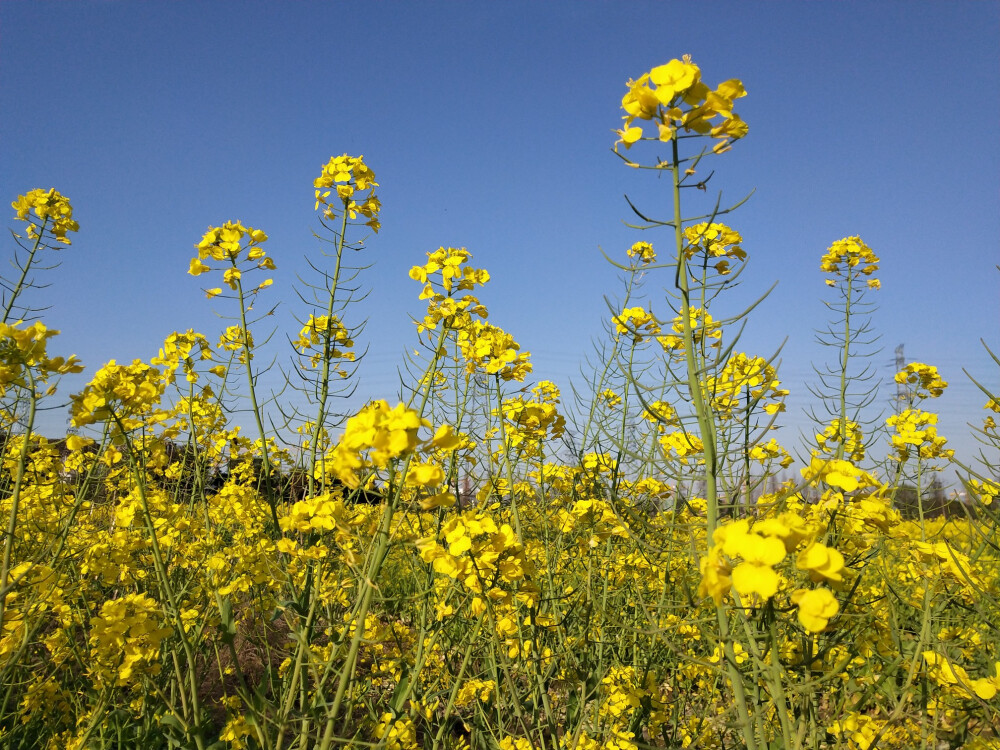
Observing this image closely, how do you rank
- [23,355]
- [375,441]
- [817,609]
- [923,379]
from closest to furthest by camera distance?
[817,609] → [375,441] → [23,355] → [923,379]

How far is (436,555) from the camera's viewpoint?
1656mm

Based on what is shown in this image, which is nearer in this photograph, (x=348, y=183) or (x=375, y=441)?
(x=375, y=441)

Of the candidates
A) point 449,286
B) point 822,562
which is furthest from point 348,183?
point 822,562

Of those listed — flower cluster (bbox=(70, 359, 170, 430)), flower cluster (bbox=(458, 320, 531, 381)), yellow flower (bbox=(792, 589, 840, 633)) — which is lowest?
yellow flower (bbox=(792, 589, 840, 633))

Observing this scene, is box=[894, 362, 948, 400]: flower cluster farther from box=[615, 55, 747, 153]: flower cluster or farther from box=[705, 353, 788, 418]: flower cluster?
box=[615, 55, 747, 153]: flower cluster

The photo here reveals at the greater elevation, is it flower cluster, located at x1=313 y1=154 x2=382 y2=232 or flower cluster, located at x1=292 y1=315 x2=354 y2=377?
flower cluster, located at x1=313 y1=154 x2=382 y2=232

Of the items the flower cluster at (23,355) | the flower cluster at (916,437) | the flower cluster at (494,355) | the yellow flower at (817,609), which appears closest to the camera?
the yellow flower at (817,609)

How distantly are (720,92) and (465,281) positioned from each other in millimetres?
1787

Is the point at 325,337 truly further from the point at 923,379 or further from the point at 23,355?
the point at 923,379

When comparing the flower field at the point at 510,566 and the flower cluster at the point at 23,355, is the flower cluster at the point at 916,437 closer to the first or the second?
the flower field at the point at 510,566

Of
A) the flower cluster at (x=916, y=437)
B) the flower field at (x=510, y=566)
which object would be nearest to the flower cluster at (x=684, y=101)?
the flower field at (x=510, y=566)

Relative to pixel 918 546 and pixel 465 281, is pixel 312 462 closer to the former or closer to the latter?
pixel 465 281

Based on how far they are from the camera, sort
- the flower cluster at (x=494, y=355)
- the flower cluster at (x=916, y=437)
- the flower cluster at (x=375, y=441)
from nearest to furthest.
A: the flower cluster at (x=375, y=441), the flower cluster at (x=494, y=355), the flower cluster at (x=916, y=437)

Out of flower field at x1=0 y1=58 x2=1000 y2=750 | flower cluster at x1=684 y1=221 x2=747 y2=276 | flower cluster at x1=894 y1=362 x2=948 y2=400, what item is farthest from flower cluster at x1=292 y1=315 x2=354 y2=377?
flower cluster at x1=894 y1=362 x2=948 y2=400
